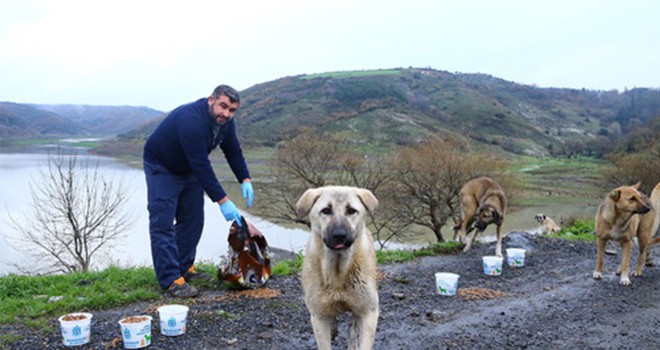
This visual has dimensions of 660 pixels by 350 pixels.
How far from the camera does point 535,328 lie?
5461 mm

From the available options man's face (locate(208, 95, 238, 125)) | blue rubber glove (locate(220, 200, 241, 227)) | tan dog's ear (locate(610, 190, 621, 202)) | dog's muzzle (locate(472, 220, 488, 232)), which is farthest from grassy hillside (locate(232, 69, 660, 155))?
blue rubber glove (locate(220, 200, 241, 227))

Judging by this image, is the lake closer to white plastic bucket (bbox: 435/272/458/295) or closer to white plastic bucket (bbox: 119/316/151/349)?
white plastic bucket (bbox: 435/272/458/295)

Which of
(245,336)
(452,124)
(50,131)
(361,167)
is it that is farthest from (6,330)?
(50,131)

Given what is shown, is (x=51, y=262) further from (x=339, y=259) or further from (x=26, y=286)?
(x=339, y=259)

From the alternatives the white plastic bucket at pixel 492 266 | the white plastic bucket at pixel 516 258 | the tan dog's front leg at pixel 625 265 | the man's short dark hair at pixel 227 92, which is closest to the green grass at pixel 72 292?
the man's short dark hair at pixel 227 92

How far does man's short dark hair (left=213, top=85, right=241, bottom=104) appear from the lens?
240 inches

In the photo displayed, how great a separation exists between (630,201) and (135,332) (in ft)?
23.3

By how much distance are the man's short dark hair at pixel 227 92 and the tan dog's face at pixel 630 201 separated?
5945 millimetres

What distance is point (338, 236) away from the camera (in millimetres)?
3574

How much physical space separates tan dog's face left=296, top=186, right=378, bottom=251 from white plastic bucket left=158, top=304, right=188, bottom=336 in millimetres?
1928

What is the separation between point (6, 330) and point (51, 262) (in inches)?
652

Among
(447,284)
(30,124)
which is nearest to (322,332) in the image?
(447,284)

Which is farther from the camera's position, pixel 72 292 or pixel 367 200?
pixel 72 292

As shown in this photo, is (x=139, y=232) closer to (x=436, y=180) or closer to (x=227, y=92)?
(x=436, y=180)
